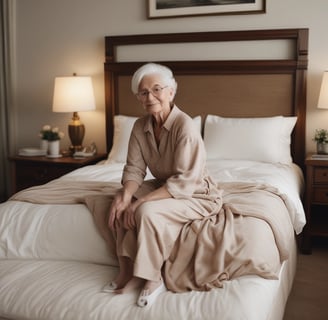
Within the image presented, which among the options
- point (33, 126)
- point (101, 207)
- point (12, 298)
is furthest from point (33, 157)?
point (12, 298)

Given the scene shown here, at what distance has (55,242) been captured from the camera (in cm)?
244

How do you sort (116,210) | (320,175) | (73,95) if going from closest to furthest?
(116,210), (320,175), (73,95)

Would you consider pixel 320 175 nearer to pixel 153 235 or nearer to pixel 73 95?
pixel 153 235

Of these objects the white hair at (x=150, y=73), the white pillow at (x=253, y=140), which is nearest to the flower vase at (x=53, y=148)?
the white pillow at (x=253, y=140)

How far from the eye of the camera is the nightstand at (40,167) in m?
4.18

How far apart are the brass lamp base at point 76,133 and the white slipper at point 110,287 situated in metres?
2.52

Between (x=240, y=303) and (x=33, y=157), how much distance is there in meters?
2.96

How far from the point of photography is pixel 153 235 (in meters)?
2.08

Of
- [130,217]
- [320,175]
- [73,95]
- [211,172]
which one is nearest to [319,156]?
[320,175]

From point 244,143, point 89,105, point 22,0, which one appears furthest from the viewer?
point 22,0

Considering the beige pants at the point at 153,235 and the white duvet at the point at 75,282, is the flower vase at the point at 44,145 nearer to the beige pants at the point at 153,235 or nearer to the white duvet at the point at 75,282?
the white duvet at the point at 75,282

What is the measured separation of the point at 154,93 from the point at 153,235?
2.30ft

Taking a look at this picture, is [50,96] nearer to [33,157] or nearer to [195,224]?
[33,157]

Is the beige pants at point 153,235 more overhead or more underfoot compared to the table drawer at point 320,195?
more overhead
